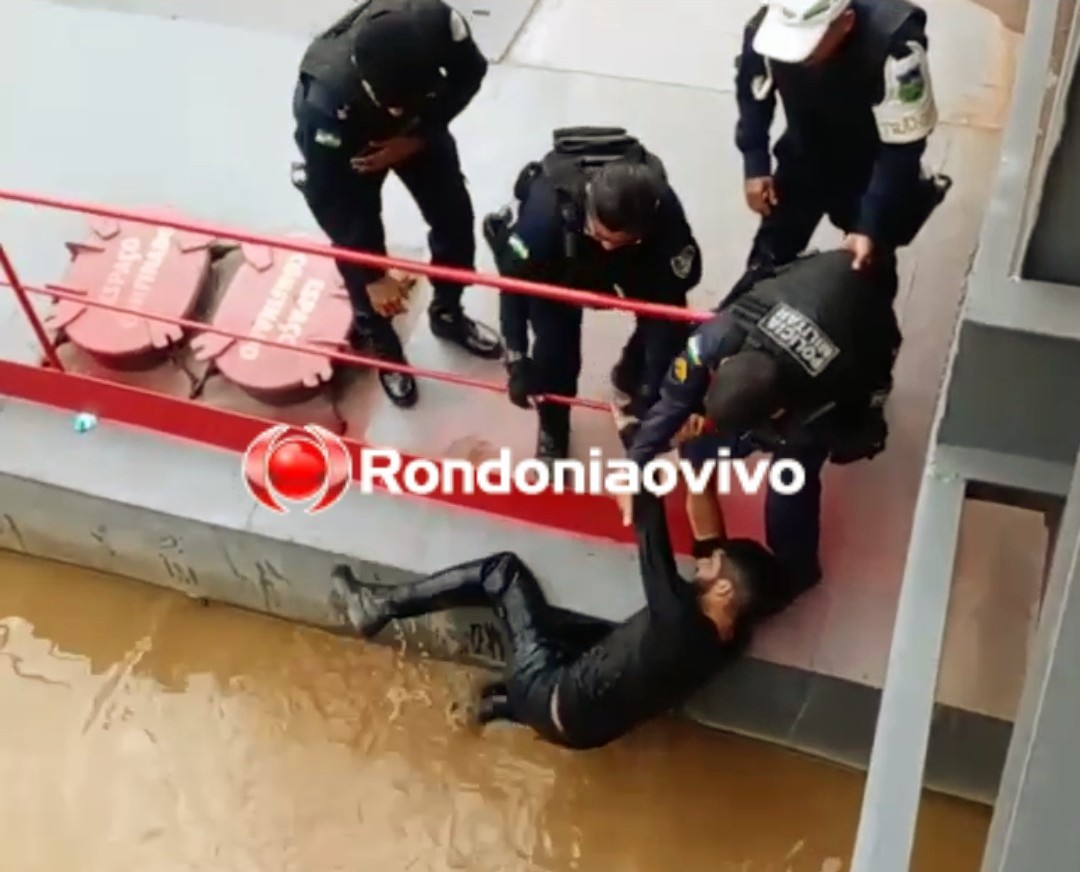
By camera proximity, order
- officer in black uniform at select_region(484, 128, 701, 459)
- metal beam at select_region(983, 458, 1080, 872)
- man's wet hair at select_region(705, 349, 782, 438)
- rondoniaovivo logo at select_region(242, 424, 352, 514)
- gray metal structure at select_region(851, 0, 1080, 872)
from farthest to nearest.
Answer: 1. rondoniaovivo logo at select_region(242, 424, 352, 514)
2. officer in black uniform at select_region(484, 128, 701, 459)
3. man's wet hair at select_region(705, 349, 782, 438)
4. gray metal structure at select_region(851, 0, 1080, 872)
5. metal beam at select_region(983, 458, 1080, 872)

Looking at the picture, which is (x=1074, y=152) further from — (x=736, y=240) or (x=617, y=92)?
(x=617, y=92)

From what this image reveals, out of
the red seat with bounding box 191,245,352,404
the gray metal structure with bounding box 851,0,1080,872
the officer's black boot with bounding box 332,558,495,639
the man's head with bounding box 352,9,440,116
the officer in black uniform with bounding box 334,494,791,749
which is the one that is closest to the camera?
the gray metal structure with bounding box 851,0,1080,872

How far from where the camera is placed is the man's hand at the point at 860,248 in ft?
8.20

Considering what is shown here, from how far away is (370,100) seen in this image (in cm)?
259

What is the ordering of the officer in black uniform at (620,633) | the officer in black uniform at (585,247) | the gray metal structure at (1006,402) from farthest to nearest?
the officer in black uniform at (620,633) < the officer in black uniform at (585,247) < the gray metal structure at (1006,402)

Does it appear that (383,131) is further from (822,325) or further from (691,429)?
(822,325)

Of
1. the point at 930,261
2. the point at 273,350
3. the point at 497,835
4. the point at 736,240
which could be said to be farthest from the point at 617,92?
the point at 497,835

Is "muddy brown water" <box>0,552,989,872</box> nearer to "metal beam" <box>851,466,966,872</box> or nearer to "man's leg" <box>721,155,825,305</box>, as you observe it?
"metal beam" <box>851,466,966,872</box>

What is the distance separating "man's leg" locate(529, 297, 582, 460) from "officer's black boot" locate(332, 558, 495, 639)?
308 millimetres

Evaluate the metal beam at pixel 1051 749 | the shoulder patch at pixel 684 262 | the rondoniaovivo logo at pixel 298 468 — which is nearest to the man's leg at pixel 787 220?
the shoulder patch at pixel 684 262

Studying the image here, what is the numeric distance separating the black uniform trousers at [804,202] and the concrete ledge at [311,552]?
72 centimetres

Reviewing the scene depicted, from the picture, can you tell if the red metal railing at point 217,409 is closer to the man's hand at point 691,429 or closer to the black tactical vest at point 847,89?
the man's hand at point 691,429

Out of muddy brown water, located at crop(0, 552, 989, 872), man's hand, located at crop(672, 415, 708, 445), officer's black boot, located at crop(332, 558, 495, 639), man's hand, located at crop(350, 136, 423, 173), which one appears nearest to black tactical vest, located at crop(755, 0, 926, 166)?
man's hand, located at crop(672, 415, 708, 445)

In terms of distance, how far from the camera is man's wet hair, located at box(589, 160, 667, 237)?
2.36m
